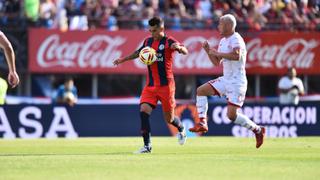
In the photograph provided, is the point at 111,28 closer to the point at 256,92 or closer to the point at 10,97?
the point at 10,97

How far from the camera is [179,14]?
30.2 m

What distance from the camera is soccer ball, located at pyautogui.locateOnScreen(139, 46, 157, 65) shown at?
15.4 metres

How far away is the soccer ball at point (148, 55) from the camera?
15359 mm

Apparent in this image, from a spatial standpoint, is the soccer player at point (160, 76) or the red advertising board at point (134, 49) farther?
the red advertising board at point (134, 49)

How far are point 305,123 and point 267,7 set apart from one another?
6.05 meters

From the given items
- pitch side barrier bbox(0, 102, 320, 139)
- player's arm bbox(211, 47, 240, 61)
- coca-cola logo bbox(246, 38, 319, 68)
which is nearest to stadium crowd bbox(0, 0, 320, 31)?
coca-cola logo bbox(246, 38, 319, 68)

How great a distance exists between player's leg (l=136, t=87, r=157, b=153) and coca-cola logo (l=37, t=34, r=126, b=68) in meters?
14.5

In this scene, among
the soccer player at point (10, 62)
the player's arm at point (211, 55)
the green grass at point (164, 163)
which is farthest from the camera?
the player's arm at point (211, 55)

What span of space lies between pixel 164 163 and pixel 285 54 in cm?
1962

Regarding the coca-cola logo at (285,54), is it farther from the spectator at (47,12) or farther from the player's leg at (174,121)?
the player's leg at (174,121)

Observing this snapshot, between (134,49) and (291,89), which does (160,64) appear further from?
(134,49)

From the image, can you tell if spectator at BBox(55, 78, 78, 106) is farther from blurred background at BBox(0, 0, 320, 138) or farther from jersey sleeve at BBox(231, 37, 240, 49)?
jersey sleeve at BBox(231, 37, 240, 49)

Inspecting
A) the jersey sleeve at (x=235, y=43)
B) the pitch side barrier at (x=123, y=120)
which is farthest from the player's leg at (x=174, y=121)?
the pitch side barrier at (x=123, y=120)

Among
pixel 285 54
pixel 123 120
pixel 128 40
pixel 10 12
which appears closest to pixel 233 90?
pixel 123 120
